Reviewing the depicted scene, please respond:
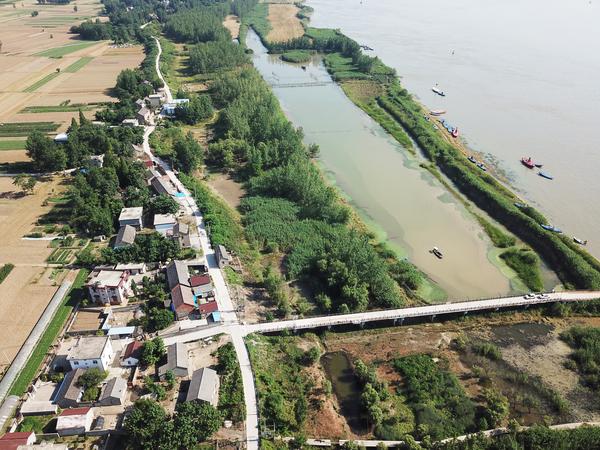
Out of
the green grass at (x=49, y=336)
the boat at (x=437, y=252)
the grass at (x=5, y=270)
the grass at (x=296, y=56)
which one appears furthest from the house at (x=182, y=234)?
the grass at (x=296, y=56)

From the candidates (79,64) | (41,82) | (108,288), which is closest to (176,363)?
(108,288)

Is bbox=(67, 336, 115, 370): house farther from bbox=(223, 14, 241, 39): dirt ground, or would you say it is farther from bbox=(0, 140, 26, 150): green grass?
bbox=(223, 14, 241, 39): dirt ground

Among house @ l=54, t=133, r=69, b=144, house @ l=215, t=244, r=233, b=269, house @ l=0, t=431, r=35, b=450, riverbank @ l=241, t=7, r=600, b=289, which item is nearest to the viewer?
house @ l=0, t=431, r=35, b=450

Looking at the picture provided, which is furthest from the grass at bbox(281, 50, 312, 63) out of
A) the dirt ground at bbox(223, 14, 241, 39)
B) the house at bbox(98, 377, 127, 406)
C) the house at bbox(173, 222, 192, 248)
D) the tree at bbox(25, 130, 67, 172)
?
the house at bbox(98, 377, 127, 406)

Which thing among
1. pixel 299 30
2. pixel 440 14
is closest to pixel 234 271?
pixel 299 30

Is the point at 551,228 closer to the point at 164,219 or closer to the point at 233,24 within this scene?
the point at 164,219
